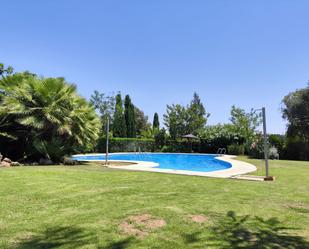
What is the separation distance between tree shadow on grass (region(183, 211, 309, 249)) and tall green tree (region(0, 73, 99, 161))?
10.9 metres

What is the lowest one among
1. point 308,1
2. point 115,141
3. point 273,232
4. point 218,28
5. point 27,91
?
point 273,232

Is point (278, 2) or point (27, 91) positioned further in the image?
point (27, 91)

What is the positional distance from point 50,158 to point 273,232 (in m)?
11.8

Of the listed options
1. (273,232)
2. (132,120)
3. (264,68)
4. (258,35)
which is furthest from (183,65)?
(273,232)

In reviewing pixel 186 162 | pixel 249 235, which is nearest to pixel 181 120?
pixel 186 162

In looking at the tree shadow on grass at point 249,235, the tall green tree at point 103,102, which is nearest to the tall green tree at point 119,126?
the tall green tree at point 103,102

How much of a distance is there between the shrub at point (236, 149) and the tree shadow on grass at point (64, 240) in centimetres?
2410

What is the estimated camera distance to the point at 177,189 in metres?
6.81

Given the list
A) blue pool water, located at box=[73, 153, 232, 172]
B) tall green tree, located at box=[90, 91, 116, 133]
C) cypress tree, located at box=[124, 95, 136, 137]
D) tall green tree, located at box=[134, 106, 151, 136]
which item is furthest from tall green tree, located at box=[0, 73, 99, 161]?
tall green tree, located at box=[134, 106, 151, 136]

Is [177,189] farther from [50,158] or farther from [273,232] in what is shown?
[50,158]

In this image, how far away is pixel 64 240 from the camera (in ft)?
11.0

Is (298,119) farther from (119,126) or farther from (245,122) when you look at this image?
(119,126)

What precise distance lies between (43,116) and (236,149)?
60.3 feet

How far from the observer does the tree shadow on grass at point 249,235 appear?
11.6ft
